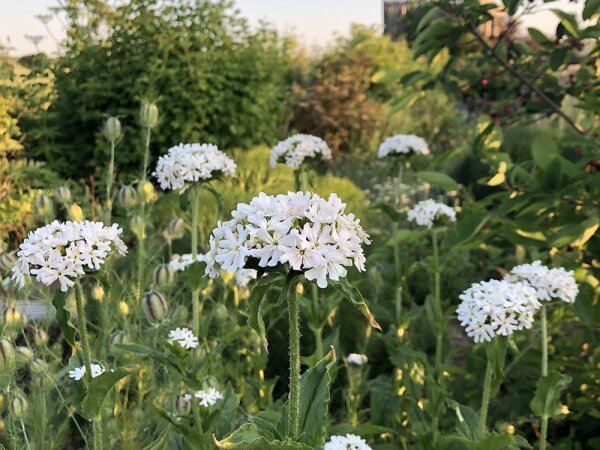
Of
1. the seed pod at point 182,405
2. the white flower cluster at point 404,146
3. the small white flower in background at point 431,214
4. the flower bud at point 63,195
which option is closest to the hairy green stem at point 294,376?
the seed pod at point 182,405

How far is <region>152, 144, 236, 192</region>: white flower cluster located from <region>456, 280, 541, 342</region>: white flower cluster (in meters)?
0.67

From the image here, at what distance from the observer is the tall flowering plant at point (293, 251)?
0.91m

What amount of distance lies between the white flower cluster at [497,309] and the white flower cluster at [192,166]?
0.67m

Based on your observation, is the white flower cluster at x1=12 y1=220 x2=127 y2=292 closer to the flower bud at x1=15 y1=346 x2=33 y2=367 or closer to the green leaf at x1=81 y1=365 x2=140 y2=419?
the green leaf at x1=81 y1=365 x2=140 y2=419

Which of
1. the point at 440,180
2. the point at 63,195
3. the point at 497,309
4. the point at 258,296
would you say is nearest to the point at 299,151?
the point at 440,180

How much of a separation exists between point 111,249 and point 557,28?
135cm

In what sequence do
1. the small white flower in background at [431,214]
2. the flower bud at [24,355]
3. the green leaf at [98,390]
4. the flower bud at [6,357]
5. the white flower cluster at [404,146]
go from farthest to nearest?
the white flower cluster at [404,146] → the small white flower in background at [431,214] → the flower bud at [24,355] → the flower bud at [6,357] → the green leaf at [98,390]

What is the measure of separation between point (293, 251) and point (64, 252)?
1.59ft

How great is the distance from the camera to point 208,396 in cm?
169

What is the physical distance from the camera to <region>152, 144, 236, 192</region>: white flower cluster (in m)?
1.74

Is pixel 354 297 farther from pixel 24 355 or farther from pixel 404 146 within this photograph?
pixel 404 146

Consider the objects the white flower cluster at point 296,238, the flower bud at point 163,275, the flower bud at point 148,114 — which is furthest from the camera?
the flower bud at point 148,114

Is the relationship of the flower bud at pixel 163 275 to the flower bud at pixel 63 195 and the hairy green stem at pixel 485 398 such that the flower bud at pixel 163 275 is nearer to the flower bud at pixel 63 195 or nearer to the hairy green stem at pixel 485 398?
the flower bud at pixel 63 195

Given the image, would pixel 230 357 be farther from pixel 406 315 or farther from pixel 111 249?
pixel 111 249
